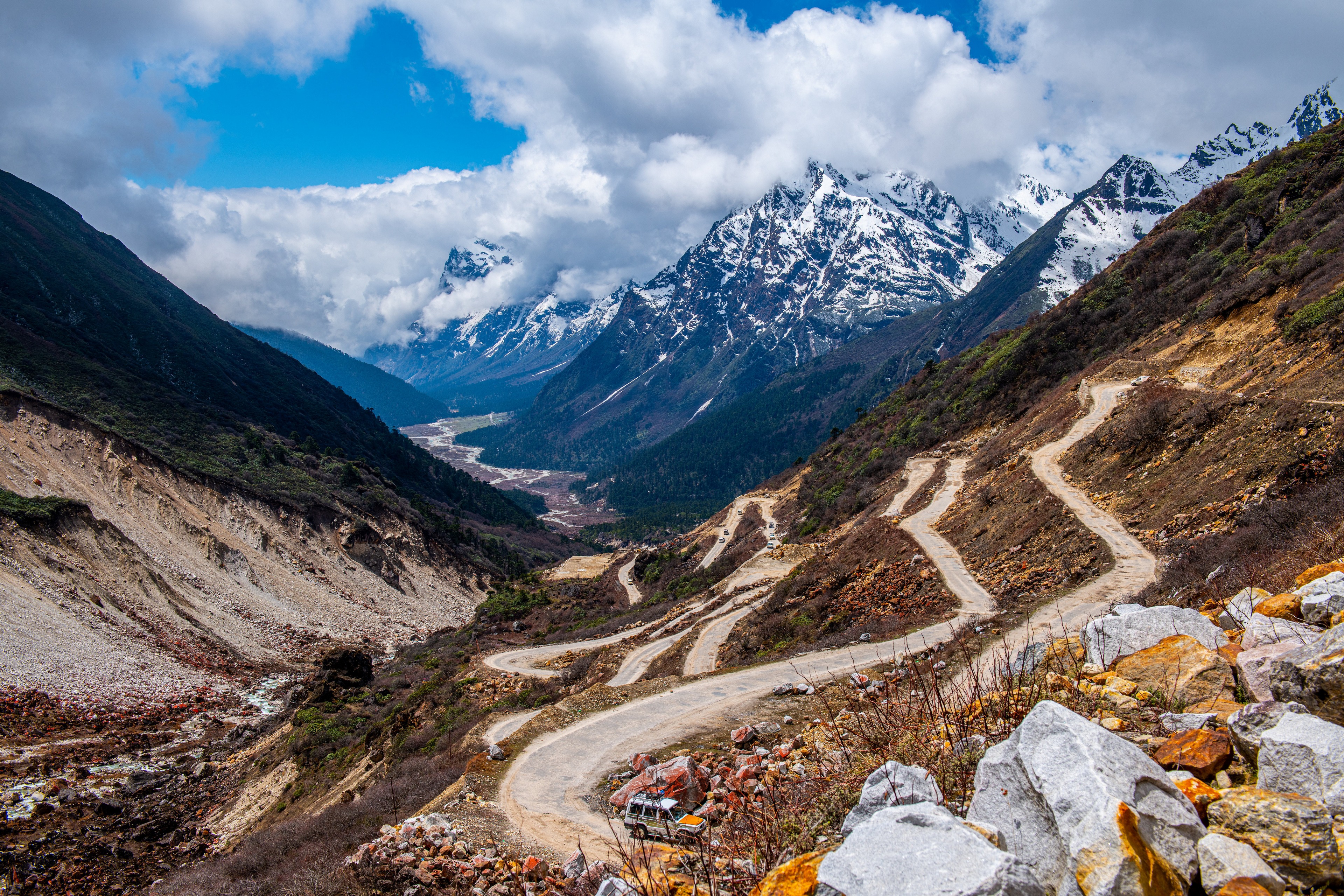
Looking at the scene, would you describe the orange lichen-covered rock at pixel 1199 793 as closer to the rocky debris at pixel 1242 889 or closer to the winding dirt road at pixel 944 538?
the rocky debris at pixel 1242 889

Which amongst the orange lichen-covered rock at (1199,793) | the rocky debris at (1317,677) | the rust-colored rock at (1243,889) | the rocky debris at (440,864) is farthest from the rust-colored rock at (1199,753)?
the rocky debris at (440,864)

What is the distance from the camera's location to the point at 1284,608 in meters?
7.00

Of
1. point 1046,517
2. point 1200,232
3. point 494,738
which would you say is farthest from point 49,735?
point 1200,232

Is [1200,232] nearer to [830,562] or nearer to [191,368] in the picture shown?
[830,562]

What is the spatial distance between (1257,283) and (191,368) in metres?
139

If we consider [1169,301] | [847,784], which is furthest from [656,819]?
[1169,301]

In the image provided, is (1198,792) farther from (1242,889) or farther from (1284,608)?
(1284,608)

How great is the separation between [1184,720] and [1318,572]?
4.11 meters

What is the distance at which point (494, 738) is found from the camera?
16812 mm

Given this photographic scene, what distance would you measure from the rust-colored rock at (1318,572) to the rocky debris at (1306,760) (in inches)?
170

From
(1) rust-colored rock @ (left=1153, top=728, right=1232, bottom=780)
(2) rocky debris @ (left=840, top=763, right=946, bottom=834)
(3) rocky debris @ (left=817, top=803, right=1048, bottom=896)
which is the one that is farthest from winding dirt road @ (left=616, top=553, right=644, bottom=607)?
(3) rocky debris @ (left=817, top=803, right=1048, bottom=896)

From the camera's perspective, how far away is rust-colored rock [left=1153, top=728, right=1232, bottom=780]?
455 cm

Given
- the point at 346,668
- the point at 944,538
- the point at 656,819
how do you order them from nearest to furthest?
1. the point at 656,819
2. the point at 944,538
3. the point at 346,668

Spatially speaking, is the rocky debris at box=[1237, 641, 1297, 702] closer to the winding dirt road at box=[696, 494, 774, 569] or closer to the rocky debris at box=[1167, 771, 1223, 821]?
the rocky debris at box=[1167, 771, 1223, 821]
